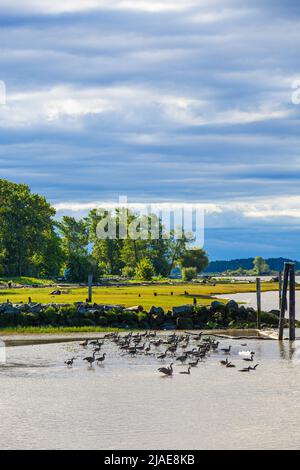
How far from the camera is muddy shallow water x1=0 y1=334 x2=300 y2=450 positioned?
25.9 metres

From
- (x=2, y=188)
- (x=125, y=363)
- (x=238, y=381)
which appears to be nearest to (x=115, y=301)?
(x=125, y=363)

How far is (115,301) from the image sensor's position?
256 feet

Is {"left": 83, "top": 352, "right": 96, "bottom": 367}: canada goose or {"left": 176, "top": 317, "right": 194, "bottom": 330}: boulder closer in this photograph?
{"left": 83, "top": 352, "right": 96, "bottom": 367}: canada goose

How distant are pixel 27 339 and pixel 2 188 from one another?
11873cm

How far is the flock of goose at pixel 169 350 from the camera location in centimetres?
4188

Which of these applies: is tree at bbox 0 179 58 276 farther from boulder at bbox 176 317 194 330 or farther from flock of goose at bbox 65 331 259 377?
flock of goose at bbox 65 331 259 377

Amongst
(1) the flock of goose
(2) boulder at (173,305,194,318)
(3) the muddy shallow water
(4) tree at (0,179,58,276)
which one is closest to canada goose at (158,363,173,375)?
(1) the flock of goose

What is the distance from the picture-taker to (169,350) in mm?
47281

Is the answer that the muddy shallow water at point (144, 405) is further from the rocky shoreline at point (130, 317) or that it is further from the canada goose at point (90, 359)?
the rocky shoreline at point (130, 317)

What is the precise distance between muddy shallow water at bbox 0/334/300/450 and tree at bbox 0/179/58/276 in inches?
4948

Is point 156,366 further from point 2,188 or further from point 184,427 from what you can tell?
point 2,188

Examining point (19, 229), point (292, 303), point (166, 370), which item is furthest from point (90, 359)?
point (19, 229)

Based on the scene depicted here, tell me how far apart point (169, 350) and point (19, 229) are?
126 meters
